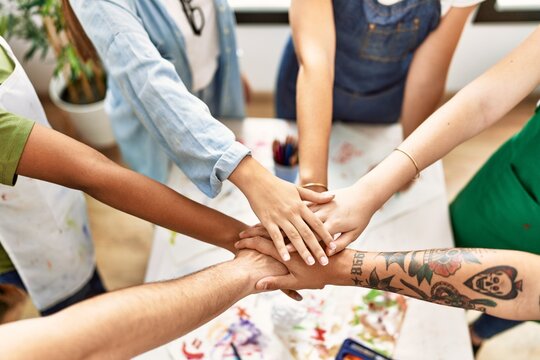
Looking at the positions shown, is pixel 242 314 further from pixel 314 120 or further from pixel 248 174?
pixel 314 120

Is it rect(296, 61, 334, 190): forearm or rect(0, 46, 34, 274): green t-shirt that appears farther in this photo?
rect(296, 61, 334, 190): forearm

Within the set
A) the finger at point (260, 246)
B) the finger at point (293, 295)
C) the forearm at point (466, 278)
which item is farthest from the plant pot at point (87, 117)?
the forearm at point (466, 278)

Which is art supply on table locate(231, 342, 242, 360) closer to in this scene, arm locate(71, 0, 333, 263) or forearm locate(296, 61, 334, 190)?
arm locate(71, 0, 333, 263)

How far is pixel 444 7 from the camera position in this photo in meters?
1.15

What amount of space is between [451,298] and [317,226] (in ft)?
0.95

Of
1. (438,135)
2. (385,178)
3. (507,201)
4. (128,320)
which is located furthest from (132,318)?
(507,201)

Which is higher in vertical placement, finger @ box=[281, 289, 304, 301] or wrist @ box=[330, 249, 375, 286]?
wrist @ box=[330, 249, 375, 286]

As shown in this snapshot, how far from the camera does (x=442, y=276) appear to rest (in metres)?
0.92

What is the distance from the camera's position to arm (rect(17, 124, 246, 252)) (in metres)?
0.90

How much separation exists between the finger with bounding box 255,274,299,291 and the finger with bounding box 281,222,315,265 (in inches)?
2.1

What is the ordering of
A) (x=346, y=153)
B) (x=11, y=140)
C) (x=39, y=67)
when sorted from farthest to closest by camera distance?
(x=39, y=67), (x=346, y=153), (x=11, y=140)

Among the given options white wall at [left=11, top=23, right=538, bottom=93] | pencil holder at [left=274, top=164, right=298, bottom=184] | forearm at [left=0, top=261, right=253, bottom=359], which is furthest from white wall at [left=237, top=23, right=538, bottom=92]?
forearm at [left=0, top=261, right=253, bottom=359]

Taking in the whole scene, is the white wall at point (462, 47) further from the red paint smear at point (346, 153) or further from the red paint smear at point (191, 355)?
the red paint smear at point (191, 355)

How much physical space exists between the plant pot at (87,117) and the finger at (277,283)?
56.1 inches
